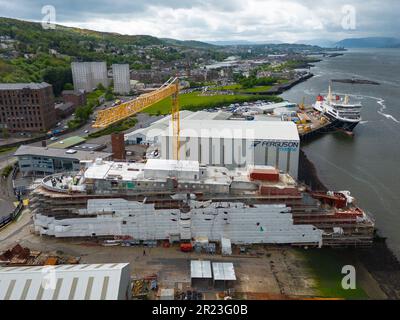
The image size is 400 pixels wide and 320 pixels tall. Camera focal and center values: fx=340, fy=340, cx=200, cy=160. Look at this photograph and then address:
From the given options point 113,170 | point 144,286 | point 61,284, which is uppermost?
point 113,170

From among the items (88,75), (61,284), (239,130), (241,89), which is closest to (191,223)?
(61,284)

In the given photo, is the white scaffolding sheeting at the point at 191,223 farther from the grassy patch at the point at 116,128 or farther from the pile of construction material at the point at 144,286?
the grassy patch at the point at 116,128

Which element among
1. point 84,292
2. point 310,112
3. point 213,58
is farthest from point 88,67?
point 213,58

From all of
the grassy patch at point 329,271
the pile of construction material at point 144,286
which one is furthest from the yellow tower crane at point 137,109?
the grassy patch at point 329,271

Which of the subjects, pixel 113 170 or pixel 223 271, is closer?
pixel 223 271

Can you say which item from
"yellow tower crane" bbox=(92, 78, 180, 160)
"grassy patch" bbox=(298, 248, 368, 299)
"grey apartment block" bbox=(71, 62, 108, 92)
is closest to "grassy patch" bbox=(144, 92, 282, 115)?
"grey apartment block" bbox=(71, 62, 108, 92)

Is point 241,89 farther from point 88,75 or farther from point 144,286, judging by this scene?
point 144,286
